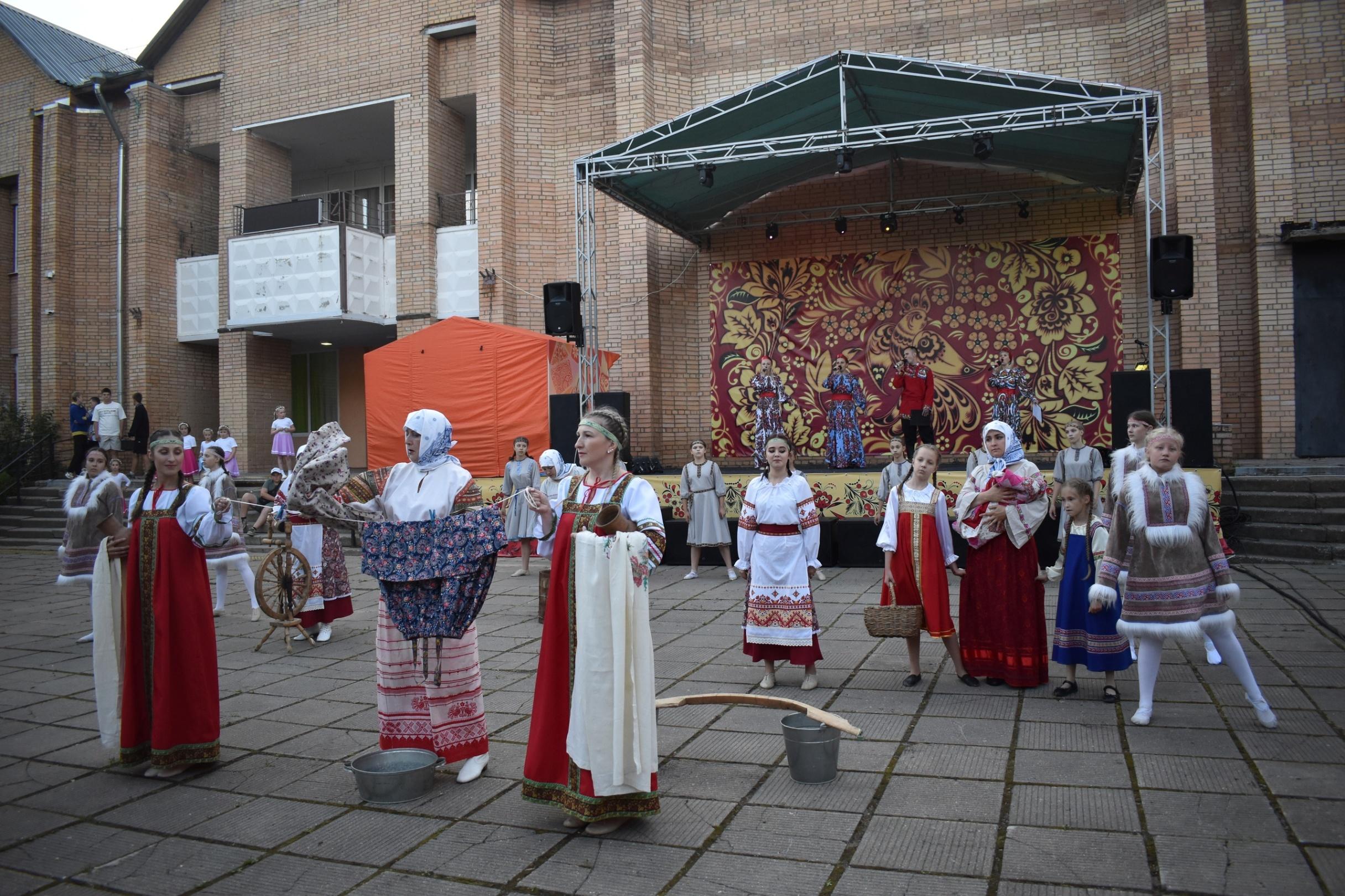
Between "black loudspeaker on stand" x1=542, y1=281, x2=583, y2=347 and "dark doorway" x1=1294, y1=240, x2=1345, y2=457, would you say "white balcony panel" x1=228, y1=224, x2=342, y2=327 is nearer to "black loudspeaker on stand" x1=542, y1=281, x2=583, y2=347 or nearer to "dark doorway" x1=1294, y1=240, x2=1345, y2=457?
"black loudspeaker on stand" x1=542, y1=281, x2=583, y2=347

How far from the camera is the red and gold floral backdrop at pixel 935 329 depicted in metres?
14.2

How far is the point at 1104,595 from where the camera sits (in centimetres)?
516

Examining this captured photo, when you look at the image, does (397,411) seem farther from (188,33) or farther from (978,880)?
(978,880)

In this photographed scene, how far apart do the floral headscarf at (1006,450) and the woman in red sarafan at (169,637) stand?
4710 mm

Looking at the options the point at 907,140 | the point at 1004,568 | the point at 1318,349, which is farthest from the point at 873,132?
the point at 1004,568

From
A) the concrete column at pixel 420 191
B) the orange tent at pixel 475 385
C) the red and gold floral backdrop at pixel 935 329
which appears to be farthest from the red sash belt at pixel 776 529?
the concrete column at pixel 420 191

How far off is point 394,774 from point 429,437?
1.60 m

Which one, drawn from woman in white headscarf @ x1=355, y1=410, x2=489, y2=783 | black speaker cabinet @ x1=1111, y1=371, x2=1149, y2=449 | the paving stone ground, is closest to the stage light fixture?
black speaker cabinet @ x1=1111, y1=371, x2=1149, y2=449

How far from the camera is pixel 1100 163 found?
12969 millimetres

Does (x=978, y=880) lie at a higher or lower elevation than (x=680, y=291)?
lower

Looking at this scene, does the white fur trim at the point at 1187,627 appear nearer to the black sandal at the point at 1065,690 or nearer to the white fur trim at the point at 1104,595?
the white fur trim at the point at 1104,595

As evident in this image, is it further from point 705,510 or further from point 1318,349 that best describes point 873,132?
point 1318,349

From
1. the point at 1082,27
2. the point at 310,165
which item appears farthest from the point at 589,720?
the point at 310,165

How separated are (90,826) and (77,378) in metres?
19.2
